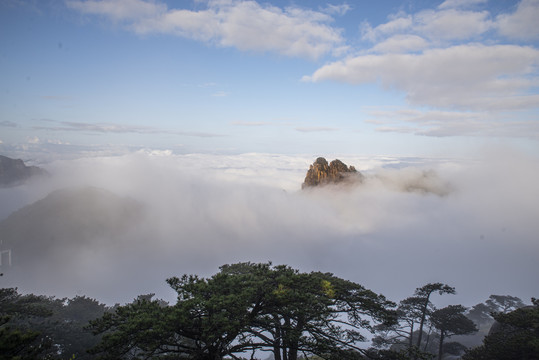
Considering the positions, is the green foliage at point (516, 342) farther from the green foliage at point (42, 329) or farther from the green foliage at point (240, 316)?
the green foliage at point (42, 329)

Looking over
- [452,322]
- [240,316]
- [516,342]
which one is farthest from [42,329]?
[452,322]

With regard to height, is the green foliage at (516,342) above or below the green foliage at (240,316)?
below

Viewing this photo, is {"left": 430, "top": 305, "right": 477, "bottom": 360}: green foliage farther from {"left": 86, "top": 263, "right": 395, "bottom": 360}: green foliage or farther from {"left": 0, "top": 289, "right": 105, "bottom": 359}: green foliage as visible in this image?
{"left": 0, "top": 289, "right": 105, "bottom": 359}: green foliage

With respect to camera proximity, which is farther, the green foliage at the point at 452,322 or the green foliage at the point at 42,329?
the green foliage at the point at 452,322

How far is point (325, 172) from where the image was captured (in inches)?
6294

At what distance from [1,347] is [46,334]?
2038cm

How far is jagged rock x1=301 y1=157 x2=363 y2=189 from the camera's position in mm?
155500

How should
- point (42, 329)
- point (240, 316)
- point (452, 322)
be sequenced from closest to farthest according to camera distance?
point (240, 316)
point (42, 329)
point (452, 322)

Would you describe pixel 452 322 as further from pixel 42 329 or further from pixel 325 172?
pixel 325 172

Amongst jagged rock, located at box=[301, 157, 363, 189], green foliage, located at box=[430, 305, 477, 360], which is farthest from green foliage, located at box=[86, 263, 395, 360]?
jagged rock, located at box=[301, 157, 363, 189]

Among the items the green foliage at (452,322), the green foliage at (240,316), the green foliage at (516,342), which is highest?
the green foliage at (240,316)

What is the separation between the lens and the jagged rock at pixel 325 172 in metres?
156

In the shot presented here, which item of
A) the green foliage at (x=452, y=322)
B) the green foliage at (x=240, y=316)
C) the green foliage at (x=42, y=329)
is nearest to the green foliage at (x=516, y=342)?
the green foliage at (x=240, y=316)

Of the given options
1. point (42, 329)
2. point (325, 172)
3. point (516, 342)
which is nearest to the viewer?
point (516, 342)
